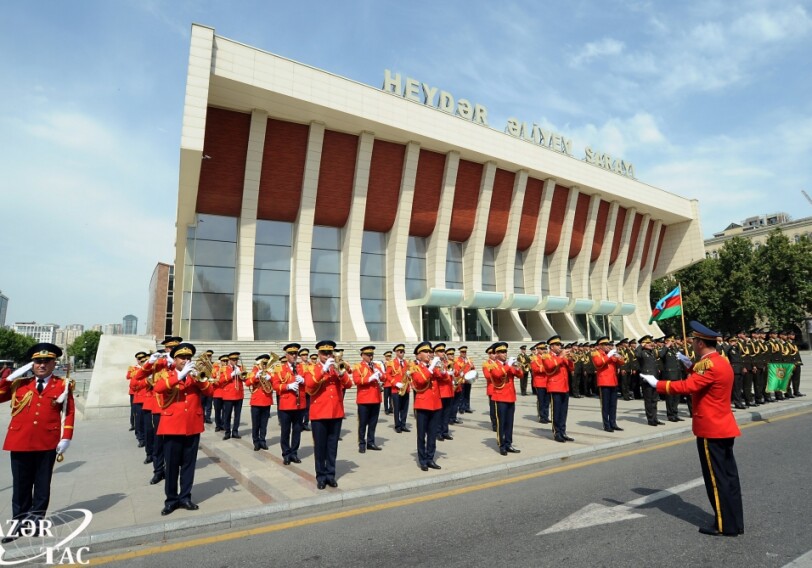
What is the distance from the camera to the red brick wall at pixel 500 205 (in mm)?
35219

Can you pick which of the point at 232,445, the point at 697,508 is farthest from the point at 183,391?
the point at 697,508

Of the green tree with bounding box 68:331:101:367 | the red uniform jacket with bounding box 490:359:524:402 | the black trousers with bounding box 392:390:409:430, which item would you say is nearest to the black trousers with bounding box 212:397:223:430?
the black trousers with bounding box 392:390:409:430

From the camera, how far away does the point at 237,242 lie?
28.6m

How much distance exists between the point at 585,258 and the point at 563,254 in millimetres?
3316

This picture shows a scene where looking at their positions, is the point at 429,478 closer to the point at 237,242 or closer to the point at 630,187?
the point at 237,242

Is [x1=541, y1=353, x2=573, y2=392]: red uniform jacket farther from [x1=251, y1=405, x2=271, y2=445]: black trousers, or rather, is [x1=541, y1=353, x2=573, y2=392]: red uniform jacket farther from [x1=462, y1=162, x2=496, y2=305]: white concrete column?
[x1=462, y1=162, x2=496, y2=305]: white concrete column

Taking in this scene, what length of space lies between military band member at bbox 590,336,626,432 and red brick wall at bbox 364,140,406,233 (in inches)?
862

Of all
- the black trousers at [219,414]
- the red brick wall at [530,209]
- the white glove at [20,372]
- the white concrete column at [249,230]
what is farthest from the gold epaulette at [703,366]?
the red brick wall at [530,209]

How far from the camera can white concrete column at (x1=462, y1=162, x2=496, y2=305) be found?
3362 cm

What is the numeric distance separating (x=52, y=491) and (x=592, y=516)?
786 cm

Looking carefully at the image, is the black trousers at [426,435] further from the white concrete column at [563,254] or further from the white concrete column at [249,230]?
the white concrete column at [563,254]

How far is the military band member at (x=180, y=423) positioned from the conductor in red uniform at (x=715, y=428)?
5.99 metres

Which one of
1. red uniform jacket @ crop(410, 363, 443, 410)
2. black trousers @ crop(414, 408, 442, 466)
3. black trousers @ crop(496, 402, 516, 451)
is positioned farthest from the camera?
black trousers @ crop(496, 402, 516, 451)

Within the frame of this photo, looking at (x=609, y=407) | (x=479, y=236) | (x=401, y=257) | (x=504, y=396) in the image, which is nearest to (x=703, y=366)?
(x=504, y=396)
